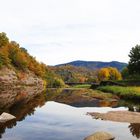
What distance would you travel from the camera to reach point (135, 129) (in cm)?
4166

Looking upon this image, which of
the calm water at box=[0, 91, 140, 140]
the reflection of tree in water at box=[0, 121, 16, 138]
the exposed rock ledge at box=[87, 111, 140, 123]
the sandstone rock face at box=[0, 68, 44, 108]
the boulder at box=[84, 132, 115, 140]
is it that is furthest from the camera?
the sandstone rock face at box=[0, 68, 44, 108]

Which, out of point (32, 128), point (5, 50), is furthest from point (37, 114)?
point (5, 50)

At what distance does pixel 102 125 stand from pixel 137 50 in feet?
347

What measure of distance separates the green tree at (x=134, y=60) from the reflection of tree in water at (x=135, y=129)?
335ft

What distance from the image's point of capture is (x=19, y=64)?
168m

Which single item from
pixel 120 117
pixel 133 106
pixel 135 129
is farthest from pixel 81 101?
pixel 135 129

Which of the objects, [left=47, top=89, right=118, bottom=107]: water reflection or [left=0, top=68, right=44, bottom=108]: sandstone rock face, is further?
[left=0, top=68, right=44, bottom=108]: sandstone rock face

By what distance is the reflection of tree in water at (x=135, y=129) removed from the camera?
38500 mm

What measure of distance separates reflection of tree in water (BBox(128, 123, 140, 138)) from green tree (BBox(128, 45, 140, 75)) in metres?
102

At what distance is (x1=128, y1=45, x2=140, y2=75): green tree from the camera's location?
477 feet

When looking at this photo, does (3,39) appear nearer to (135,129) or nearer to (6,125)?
(6,125)

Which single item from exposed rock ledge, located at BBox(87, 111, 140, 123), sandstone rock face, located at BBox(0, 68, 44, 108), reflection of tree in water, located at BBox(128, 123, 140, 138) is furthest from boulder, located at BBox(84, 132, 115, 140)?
sandstone rock face, located at BBox(0, 68, 44, 108)

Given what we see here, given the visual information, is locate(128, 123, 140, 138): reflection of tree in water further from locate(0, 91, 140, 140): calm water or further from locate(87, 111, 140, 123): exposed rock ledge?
locate(87, 111, 140, 123): exposed rock ledge

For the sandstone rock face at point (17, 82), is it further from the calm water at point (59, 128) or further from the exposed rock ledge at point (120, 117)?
the calm water at point (59, 128)
